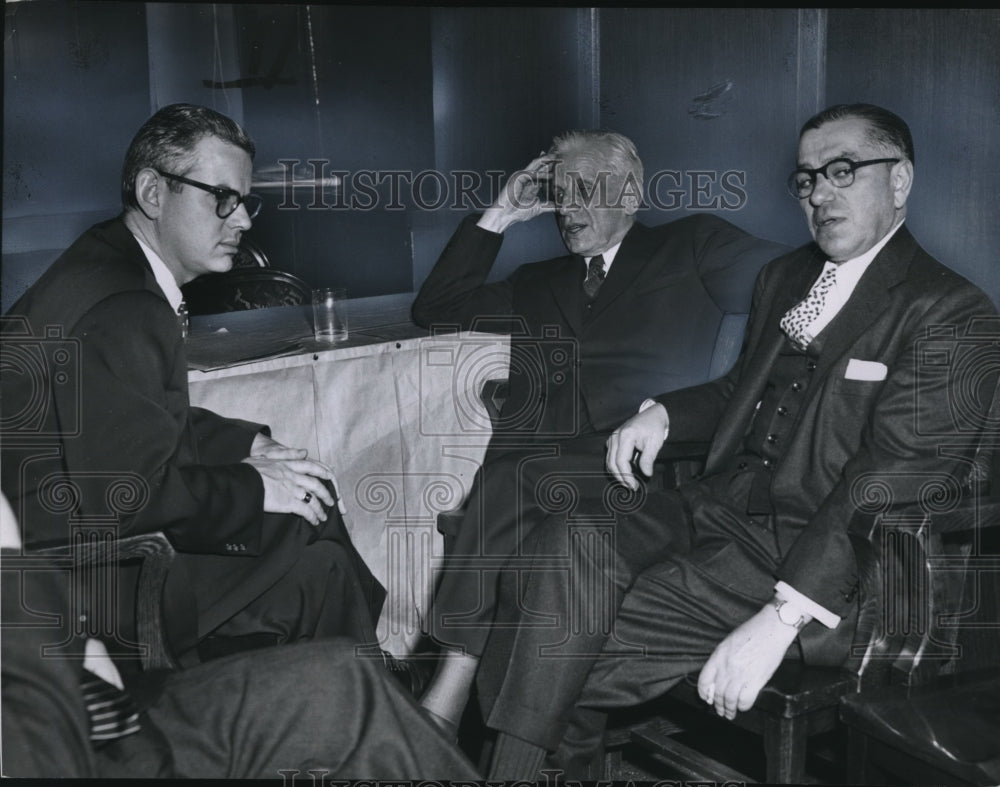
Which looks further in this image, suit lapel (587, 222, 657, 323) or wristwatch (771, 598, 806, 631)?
suit lapel (587, 222, 657, 323)

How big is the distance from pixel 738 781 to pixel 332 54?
2128 mm

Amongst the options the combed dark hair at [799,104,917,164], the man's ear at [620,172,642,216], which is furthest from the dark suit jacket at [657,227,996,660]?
the man's ear at [620,172,642,216]

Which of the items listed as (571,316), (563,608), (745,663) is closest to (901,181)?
(571,316)

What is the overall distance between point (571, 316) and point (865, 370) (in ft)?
2.61

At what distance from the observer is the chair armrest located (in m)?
2.64

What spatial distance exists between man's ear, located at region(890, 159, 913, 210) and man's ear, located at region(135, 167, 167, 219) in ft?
6.03

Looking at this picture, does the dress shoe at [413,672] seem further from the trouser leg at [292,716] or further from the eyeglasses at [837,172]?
the eyeglasses at [837,172]

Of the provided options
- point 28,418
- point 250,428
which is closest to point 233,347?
point 250,428

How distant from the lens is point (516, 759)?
9.27ft

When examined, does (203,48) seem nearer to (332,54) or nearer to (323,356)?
(332,54)

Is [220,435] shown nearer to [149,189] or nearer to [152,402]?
[152,402]

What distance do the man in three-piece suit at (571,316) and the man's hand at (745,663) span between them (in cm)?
55

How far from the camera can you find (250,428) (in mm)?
3062

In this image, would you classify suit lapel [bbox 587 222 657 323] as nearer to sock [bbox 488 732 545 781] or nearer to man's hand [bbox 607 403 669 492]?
man's hand [bbox 607 403 669 492]
